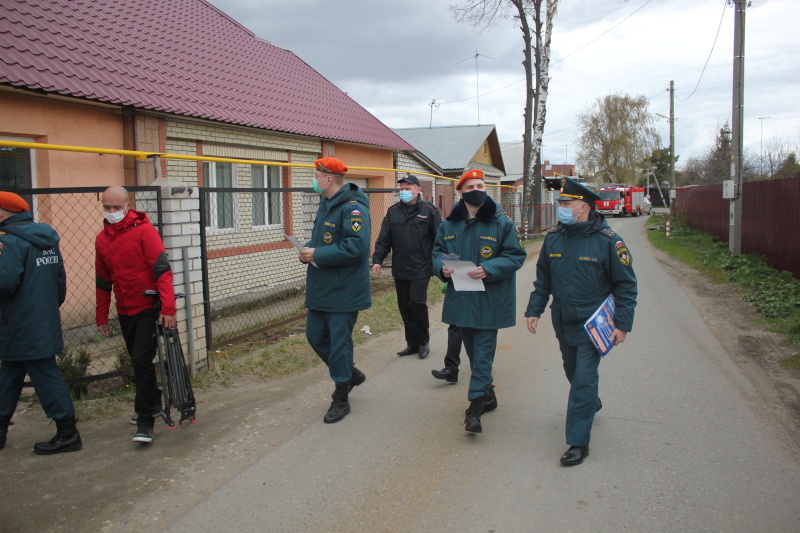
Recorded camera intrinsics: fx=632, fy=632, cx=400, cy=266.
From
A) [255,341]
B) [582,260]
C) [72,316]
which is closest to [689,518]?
[582,260]

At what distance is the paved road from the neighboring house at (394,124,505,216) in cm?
2277

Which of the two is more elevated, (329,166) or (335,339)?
(329,166)

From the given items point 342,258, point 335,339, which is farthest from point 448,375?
point 342,258

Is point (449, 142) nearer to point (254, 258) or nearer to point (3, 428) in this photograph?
point (254, 258)

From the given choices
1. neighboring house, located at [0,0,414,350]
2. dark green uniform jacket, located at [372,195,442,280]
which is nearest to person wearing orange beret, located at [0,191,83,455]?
neighboring house, located at [0,0,414,350]

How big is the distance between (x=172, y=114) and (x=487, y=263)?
638 cm

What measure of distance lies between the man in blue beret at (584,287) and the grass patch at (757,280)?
11.5 ft

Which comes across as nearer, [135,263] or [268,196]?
[135,263]

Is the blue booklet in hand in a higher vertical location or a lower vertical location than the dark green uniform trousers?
higher

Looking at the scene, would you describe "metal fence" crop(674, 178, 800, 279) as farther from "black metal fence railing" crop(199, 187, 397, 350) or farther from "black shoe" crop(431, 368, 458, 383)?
"black shoe" crop(431, 368, 458, 383)

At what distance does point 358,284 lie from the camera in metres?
4.82

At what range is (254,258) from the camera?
10.2 metres

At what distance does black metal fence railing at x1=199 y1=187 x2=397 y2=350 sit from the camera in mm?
9080

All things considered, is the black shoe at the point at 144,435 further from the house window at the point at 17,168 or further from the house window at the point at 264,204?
the house window at the point at 264,204
